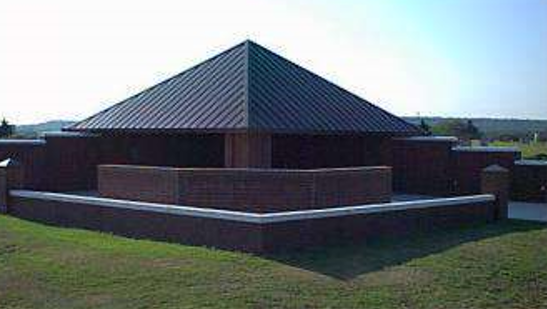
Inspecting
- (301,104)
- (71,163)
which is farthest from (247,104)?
(71,163)

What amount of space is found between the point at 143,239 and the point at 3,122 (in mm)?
45802

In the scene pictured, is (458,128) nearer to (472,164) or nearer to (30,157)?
(472,164)

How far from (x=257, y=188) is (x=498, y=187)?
598cm

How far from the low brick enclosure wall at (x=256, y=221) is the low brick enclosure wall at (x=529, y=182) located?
5.50 metres

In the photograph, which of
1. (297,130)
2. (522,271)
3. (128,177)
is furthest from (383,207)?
(128,177)

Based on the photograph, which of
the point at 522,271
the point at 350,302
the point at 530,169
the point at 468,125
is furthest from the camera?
the point at 468,125

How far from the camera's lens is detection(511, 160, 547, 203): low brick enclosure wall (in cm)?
2177

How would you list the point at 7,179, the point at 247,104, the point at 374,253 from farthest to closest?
the point at 247,104 → the point at 7,179 → the point at 374,253

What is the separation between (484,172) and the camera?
1777 cm

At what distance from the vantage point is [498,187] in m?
17.4

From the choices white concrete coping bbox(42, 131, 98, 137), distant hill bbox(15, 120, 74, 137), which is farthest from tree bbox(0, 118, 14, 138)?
white concrete coping bbox(42, 131, 98, 137)

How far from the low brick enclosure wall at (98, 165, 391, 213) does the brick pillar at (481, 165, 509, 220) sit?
298 cm

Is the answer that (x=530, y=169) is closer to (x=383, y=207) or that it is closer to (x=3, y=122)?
(x=383, y=207)

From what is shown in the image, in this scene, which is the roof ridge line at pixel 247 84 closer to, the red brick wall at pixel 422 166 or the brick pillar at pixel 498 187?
the red brick wall at pixel 422 166
